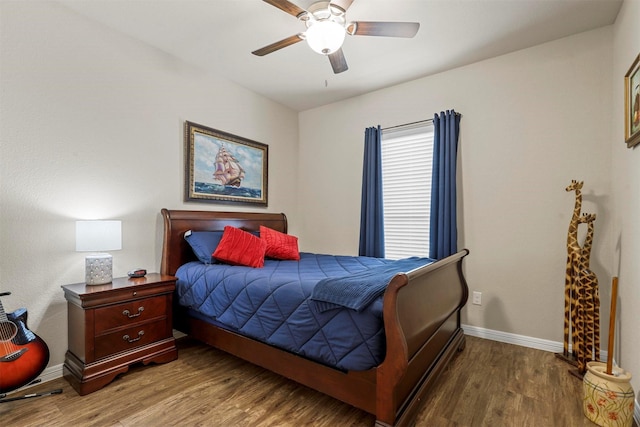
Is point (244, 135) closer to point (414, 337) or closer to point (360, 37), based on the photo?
point (360, 37)

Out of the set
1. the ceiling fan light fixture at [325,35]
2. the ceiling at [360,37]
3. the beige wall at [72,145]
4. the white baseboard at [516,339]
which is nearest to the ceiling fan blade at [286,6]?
the ceiling fan light fixture at [325,35]

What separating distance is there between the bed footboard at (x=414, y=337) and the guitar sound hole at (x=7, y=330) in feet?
7.05

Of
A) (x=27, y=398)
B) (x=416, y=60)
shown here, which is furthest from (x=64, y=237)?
(x=416, y=60)

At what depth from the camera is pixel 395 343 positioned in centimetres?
150

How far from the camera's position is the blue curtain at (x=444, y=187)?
3.11 m

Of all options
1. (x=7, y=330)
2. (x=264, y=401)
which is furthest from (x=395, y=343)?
(x=7, y=330)

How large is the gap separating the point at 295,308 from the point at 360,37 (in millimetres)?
2331

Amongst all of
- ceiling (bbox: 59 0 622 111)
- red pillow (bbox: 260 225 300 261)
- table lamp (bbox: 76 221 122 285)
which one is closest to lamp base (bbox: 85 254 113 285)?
table lamp (bbox: 76 221 122 285)

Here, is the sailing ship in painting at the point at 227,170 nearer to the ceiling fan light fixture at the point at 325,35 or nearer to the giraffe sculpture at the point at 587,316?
the ceiling fan light fixture at the point at 325,35

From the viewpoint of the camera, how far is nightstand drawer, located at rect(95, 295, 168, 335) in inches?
83.2

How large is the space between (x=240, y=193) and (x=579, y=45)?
3.55 meters

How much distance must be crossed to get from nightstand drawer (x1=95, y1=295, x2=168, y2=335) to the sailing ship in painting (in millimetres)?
1461

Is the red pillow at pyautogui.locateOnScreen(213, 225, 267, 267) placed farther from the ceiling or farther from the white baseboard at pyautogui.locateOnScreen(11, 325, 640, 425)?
the ceiling

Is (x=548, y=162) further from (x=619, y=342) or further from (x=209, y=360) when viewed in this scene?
(x=209, y=360)
